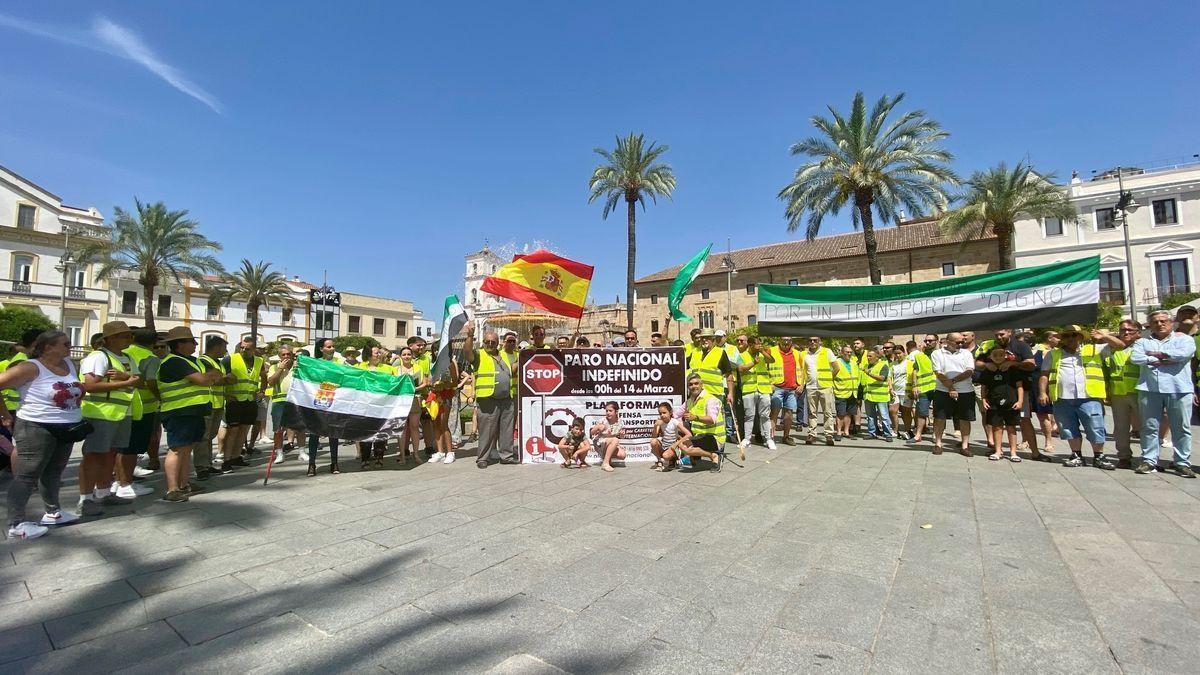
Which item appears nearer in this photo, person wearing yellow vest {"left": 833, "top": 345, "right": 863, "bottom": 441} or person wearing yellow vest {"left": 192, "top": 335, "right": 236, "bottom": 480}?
person wearing yellow vest {"left": 192, "top": 335, "right": 236, "bottom": 480}

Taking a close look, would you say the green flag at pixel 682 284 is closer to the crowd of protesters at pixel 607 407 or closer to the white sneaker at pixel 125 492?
the crowd of protesters at pixel 607 407

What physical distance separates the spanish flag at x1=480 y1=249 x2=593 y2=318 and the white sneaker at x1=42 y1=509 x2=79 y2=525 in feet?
17.5

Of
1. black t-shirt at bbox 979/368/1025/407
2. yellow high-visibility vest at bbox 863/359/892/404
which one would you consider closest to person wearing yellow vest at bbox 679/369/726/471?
black t-shirt at bbox 979/368/1025/407

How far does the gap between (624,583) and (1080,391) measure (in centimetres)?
706

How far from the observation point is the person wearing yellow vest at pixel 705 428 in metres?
6.90

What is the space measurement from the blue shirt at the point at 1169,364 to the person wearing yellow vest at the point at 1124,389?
0.24m

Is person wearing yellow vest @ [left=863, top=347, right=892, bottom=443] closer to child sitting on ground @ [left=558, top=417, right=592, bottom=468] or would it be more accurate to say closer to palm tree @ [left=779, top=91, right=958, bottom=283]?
child sitting on ground @ [left=558, top=417, right=592, bottom=468]

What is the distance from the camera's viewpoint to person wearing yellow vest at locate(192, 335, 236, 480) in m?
6.54

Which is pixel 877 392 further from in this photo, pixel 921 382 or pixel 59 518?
pixel 59 518


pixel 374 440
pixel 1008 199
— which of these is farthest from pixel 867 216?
pixel 374 440

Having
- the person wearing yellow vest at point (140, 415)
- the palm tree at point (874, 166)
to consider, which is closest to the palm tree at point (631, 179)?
the palm tree at point (874, 166)

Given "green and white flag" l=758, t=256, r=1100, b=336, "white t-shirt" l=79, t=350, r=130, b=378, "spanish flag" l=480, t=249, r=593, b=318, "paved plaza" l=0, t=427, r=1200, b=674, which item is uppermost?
"spanish flag" l=480, t=249, r=593, b=318

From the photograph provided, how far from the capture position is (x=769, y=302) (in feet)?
28.1

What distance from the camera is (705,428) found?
278 inches
